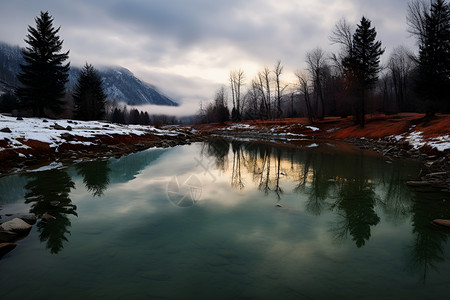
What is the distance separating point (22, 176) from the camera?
9805 mm

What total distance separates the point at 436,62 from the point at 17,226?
36604 mm

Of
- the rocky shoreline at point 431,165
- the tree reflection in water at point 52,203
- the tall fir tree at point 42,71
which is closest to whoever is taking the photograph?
the tree reflection in water at point 52,203

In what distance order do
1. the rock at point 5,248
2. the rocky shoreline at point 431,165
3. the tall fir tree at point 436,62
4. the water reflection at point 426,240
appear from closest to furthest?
the water reflection at point 426,240
the rock at point 5,248
the rocky shoreline at point 431,165
the tall fir tree at point 436,62

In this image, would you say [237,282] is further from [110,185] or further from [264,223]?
[110,185]

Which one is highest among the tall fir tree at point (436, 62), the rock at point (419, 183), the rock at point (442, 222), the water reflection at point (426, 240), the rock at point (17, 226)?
the tall fir tree at point (436, 62)

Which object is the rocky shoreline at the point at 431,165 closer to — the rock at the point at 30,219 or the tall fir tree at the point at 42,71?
the rock at the point at 30,219

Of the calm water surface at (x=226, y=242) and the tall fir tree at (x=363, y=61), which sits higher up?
the tall fir tree at (x=363, y=61)

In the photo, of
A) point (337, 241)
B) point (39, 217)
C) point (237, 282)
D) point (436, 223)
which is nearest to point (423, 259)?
point (337, 241)

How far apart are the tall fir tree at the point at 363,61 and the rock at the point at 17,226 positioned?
3660 centimetres

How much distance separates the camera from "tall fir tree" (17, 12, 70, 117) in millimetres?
30531

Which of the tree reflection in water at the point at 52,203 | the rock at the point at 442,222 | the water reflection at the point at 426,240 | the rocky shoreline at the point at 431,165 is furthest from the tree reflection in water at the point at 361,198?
the tree reflection in water at the point at 52,203

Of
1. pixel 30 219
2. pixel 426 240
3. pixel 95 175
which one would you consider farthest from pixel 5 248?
pixel 426 240

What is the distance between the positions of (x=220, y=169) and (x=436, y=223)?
8.88m

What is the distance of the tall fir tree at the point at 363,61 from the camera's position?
31781 mm
